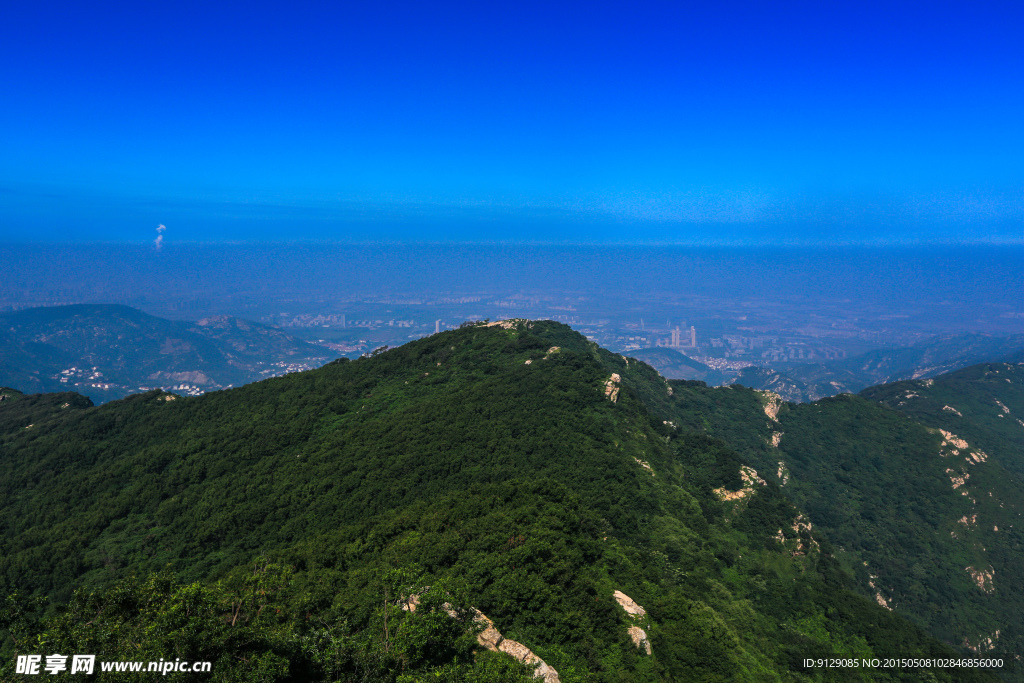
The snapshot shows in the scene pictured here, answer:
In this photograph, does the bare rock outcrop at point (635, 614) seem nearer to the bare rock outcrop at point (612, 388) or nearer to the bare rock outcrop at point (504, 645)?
the bare rock outcrop at point (504, 645)

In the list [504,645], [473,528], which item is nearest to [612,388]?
[473,528]

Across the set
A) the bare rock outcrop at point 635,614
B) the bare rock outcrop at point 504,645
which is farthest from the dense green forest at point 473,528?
the bare rock outcrop at point 504,645

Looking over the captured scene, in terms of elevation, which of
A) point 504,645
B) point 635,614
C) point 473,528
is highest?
point 473,528

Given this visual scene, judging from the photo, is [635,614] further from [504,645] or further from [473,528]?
[473,528]

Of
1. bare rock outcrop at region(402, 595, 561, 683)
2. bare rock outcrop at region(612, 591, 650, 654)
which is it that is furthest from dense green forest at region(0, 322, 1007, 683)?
bare rock outcrop at region(402, 595, 561, 683)

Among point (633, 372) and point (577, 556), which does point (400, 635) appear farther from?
point (633, 372)

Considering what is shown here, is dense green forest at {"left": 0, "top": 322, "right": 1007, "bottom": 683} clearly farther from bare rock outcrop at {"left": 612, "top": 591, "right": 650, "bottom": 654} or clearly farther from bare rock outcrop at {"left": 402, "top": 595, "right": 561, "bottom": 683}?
bare rock outcrop at {"left": 402, "top": 595, "right": 561, "bottom": 683}

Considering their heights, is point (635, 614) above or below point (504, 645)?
below

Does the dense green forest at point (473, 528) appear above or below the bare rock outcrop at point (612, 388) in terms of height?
below
